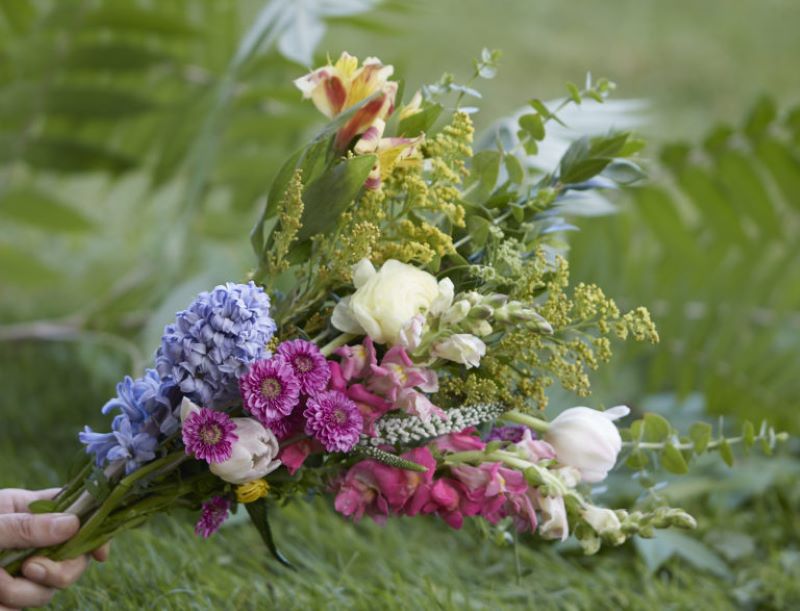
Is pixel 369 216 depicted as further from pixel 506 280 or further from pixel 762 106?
pixel 762 106

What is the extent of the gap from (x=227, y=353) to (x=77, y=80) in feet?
3.76

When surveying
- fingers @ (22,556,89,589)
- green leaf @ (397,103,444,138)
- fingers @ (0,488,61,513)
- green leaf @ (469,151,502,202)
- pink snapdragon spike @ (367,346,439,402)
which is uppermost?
green leaf @ (397,103,444,138)

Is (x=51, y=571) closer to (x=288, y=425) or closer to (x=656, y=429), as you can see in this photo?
(x=288, y=425)

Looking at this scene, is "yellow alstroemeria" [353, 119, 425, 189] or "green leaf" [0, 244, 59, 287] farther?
"green leaf" [0, 244, 59, 287]

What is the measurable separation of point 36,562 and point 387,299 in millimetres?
292

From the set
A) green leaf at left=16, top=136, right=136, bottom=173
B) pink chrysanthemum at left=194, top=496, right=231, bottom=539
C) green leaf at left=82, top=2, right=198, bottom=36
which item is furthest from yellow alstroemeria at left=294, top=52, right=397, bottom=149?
green leaf at left=16, top=136, right=136, bottom=173

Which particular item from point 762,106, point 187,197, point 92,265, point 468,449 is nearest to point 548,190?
point 468,449

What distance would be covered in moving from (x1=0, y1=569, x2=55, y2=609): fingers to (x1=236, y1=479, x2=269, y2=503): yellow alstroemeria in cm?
15

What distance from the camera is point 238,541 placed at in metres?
1.09

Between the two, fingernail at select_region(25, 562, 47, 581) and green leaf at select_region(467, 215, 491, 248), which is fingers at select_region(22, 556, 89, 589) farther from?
green leaf at select_region(467, 215, 491, 248)

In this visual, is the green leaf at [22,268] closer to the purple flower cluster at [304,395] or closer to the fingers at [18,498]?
the fingers at [18,498]

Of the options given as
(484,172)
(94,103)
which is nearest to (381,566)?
(484,172)

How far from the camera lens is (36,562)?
65 centimetres

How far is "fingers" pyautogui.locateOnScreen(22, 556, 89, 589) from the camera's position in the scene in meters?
0.65
